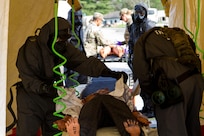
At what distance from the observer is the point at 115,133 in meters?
2.48

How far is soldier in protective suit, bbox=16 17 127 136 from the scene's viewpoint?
2977 mm

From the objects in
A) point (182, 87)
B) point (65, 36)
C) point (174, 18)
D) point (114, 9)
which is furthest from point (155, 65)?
point (114, 9)

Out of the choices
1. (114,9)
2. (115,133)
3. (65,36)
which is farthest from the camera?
(114,9)

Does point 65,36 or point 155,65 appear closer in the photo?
point 155,65

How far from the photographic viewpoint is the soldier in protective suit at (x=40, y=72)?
2.98 metres

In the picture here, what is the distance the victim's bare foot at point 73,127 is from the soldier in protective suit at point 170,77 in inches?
25.7

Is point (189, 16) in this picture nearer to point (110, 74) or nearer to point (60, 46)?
point (110, 74)

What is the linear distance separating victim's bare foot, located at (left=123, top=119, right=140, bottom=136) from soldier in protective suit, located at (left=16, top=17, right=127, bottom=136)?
56cm

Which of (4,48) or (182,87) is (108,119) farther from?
(4,48)

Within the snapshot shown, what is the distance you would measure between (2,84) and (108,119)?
81cm

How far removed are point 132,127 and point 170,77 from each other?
50 cm

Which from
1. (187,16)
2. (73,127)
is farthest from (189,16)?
(73,127)

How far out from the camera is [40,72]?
3.12 m

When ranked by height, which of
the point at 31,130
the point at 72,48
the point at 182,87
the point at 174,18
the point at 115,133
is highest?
the point at 174,18
